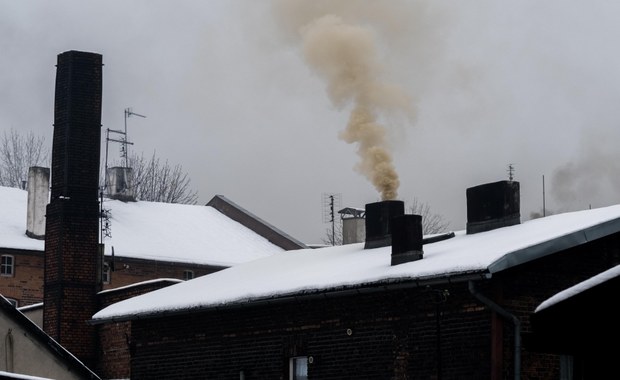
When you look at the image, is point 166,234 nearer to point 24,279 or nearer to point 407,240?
point 24,279

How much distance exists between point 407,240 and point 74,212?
39.2 feet

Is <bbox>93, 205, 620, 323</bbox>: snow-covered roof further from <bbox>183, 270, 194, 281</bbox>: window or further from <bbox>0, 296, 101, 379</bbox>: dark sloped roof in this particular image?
<bbox>183, 270, 194, 281</bbox>: window

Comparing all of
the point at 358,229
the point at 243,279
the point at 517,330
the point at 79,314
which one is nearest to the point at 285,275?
the point at 243,279

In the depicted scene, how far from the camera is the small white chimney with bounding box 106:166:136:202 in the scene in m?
50.0

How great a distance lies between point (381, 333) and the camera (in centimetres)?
1992

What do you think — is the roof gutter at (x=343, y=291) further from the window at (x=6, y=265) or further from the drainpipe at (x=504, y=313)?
the window at (x=6, y=265)

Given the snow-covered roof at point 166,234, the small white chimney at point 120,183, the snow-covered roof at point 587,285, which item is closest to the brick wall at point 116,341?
the snow-covered roof at point 166,234

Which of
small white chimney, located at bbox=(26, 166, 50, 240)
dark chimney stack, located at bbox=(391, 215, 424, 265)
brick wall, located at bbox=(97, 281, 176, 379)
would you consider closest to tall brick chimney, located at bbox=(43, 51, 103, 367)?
brick wall, located at bbox=(97, 281, 176, 379)

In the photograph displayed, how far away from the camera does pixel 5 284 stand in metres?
43.8

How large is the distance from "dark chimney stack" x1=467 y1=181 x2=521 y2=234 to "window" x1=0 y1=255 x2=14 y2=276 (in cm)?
2516

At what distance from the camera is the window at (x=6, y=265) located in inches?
1726

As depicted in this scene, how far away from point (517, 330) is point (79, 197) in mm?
15016

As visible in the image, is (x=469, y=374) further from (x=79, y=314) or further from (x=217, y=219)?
(x=217, y=219)

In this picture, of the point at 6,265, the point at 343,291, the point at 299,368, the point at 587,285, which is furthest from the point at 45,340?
the point at 6,265
